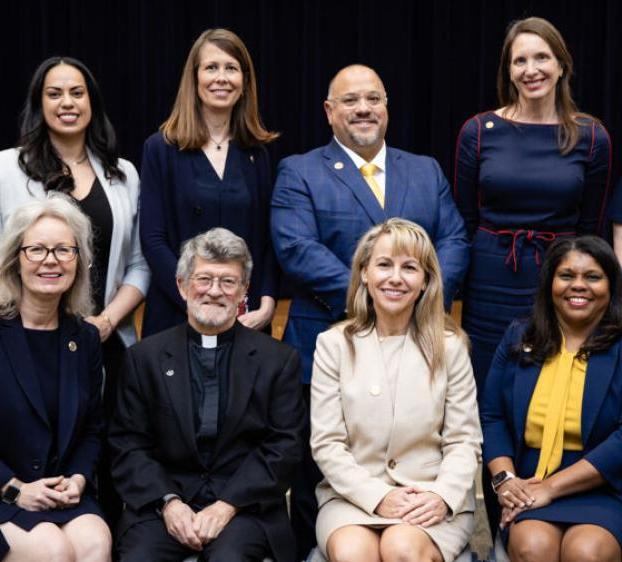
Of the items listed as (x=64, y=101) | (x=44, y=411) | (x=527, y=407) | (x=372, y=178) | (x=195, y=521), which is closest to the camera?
(x=195, y=521)

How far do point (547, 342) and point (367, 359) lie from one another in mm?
570

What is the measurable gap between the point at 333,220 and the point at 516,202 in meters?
0.64

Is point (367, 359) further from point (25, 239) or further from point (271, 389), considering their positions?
point (25, 239)

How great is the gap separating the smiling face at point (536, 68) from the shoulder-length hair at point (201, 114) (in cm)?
91

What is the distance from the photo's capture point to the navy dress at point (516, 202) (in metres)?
4.08

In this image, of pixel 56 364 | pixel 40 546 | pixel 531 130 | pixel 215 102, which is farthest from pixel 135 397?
pixel 531 130

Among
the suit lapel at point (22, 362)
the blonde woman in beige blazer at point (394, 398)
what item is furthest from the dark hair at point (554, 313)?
the suit lapel at point (22, 362)

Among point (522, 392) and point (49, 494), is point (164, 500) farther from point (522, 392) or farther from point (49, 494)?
point (522, 392)

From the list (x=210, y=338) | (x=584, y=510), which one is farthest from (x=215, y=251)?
(x=584, y=510)

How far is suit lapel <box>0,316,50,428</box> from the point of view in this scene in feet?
11.6

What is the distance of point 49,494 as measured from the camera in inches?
136

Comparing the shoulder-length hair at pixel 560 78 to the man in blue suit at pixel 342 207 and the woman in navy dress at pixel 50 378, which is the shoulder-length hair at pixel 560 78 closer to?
the man in blue suit at pixel 342 207

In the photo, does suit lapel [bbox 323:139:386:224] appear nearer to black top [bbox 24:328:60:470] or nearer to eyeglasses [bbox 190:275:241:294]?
eyeglasses [bbox 190:275:241:294]

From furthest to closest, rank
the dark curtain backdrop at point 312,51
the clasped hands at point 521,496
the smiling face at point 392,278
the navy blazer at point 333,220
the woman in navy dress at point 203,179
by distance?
the dark curtain backdrop at point 312,51 → the woman in navy dress at point 203,179 → the navy blazer at point 333,220 → the smiling face at point 392,278 → the clasped hands at point 521,496
